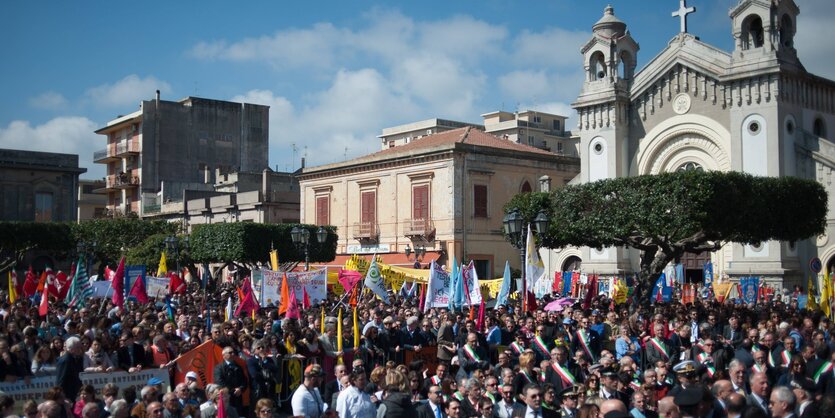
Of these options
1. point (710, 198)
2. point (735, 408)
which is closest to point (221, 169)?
point (710, 198)

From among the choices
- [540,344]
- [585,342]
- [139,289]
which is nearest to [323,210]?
[139,289]

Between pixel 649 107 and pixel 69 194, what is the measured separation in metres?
41.1

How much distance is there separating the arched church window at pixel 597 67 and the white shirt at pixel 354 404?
104ft

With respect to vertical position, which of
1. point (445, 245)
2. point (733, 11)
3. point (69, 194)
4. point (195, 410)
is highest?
point (733, 11)

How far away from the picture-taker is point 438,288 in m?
22.5

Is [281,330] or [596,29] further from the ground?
[596,29]

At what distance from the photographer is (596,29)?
1561 inches

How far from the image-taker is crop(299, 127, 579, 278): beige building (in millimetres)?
44219

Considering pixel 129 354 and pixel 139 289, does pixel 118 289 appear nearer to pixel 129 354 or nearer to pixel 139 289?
pixel 139 289

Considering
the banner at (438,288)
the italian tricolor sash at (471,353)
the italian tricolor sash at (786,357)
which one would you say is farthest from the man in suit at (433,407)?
the banner at (438,288)

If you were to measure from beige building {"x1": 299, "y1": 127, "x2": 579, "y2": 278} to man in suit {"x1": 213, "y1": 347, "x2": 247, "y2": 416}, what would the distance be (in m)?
31.9

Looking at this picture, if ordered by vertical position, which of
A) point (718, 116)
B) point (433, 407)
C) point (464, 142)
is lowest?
point (433, 407)

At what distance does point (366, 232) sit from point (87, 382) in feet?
121

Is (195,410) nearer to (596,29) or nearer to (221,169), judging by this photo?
(596,29)
